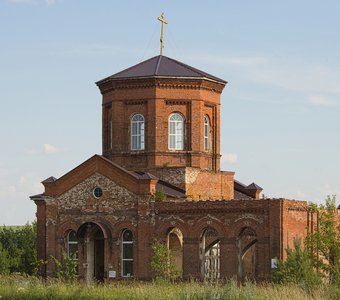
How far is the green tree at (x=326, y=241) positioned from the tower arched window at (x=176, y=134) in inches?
299

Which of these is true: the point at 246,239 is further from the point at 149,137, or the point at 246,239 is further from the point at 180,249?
the point at 149,137

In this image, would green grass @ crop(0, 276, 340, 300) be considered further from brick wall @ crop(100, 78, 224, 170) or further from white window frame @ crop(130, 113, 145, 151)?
white window frame @ crop(130, 113, 145, 151)

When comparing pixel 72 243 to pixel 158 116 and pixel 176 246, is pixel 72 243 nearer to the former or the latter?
pixel 176 246

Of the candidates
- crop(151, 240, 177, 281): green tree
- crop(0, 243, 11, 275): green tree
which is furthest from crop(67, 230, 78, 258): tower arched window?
crop(0, 243, 11, 275): green tree

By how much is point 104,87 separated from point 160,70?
9.82 ft

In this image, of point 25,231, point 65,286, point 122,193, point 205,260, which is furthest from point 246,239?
point 25,231

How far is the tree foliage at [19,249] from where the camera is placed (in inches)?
1941

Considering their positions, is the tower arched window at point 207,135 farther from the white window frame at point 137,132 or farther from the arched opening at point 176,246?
the arched opening at point 176,246

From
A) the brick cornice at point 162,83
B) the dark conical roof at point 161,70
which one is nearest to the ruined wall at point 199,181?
the brick cornice at point 162,83

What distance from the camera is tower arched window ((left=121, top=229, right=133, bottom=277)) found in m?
38.6

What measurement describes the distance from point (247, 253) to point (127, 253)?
667 cm

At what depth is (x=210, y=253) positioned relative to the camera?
134 feet

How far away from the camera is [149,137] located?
4181 cm

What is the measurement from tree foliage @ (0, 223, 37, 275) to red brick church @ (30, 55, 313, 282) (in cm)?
855
